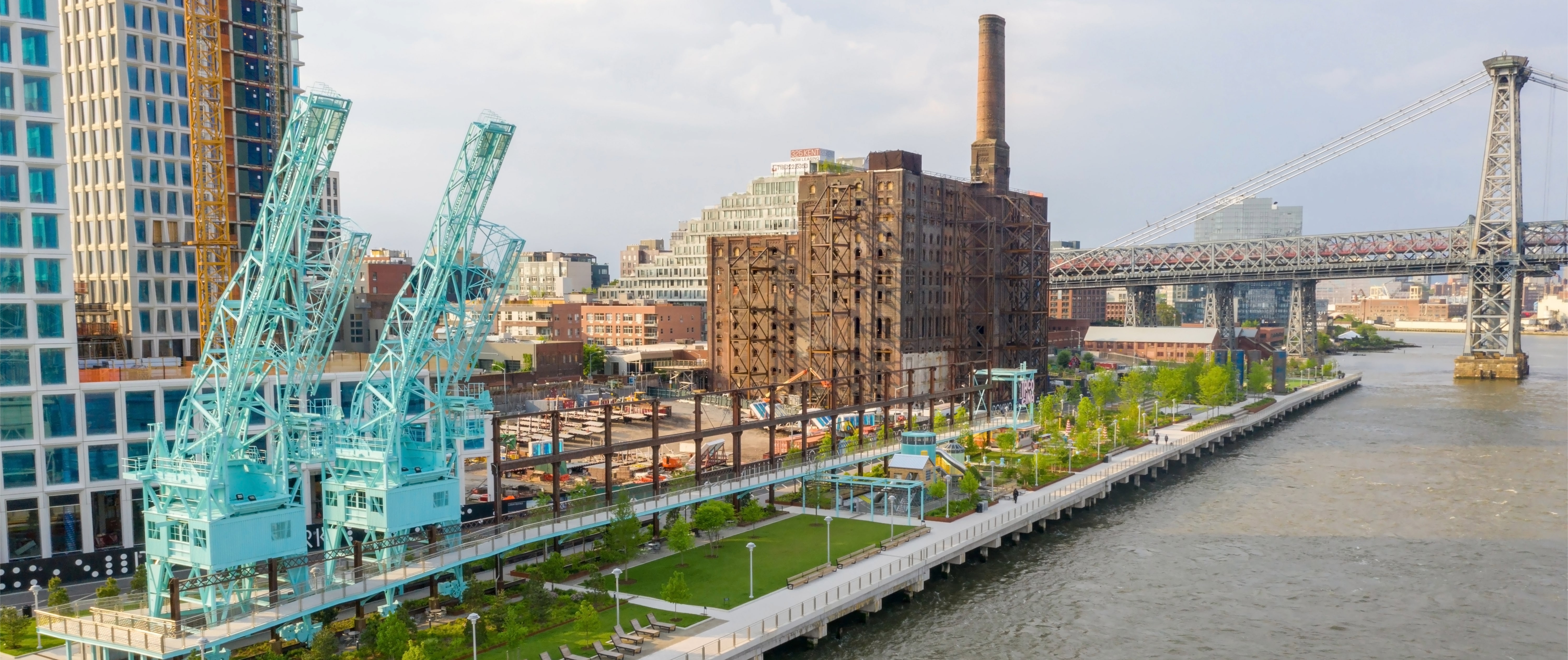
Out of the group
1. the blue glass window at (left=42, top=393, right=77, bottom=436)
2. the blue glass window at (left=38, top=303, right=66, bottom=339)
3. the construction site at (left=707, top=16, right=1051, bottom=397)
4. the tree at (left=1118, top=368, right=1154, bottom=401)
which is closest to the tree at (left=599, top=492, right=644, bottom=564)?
the blue glass window at (left=42, top=393, right=77, bottom=436)

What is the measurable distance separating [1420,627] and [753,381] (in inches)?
3435

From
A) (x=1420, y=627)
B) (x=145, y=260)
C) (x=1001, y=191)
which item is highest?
(x=1001, y=191)

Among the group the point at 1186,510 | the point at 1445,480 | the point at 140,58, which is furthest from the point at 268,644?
the point at 1445,480

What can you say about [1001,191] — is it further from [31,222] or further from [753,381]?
[31,222]

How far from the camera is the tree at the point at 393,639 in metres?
39.6

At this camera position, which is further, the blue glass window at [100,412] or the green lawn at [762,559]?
the blue glass window at [100,412]

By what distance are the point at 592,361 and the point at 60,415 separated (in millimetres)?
94226

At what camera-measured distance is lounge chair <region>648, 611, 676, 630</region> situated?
43.6 meters

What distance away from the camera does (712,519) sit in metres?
58.4

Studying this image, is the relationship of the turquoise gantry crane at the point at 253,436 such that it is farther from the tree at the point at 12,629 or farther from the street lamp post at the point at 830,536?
the street lamp post at the point at 830,536

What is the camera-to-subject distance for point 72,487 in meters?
52.1

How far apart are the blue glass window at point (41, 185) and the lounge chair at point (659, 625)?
36.0 meters

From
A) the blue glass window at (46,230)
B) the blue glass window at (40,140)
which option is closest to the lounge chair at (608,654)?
the blue glass window at (46,230)

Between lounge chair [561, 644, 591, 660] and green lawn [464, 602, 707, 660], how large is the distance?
0.30 m
